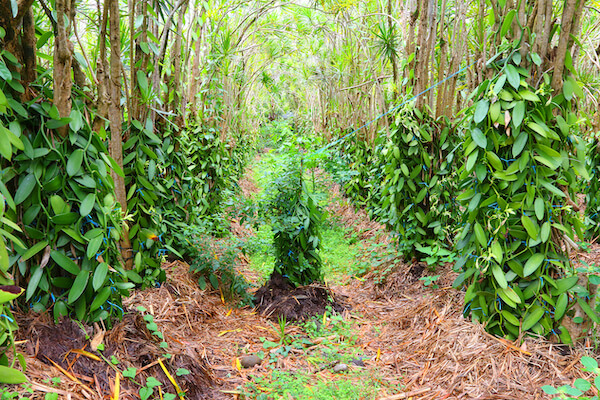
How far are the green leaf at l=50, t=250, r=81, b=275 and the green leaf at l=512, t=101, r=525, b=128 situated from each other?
6.46 feet

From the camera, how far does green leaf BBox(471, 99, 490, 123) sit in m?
1.95

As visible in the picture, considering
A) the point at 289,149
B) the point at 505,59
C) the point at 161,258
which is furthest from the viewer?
the point at 289,149

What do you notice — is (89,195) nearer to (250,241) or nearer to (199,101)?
(250,241)

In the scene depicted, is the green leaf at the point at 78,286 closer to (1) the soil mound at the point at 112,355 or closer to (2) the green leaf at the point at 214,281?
(1) the soil mound at the point at 112,355

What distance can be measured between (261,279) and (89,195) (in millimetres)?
2258

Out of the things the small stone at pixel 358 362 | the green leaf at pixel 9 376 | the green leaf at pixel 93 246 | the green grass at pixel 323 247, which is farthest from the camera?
the green grass at pixel 323 247

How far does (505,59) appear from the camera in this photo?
1.97 meters

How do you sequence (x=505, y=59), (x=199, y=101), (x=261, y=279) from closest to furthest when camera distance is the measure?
(x=505, y=59)
(x=261, y=279)
(x=199, y=101)

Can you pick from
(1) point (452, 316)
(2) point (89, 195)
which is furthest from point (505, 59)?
(2) point (89, 195)

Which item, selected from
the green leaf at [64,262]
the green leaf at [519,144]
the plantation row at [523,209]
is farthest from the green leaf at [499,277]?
the green leaf at [64,262]

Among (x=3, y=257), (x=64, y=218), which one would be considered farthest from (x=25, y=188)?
(x=3, y=257)

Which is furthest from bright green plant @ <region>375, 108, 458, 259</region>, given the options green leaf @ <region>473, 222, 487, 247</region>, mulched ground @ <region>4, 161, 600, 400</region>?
green leaf @ <region>473, 222, 487, 247</region>

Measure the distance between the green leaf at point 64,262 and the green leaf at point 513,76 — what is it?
6.68ft

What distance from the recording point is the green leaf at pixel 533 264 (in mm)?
1846
